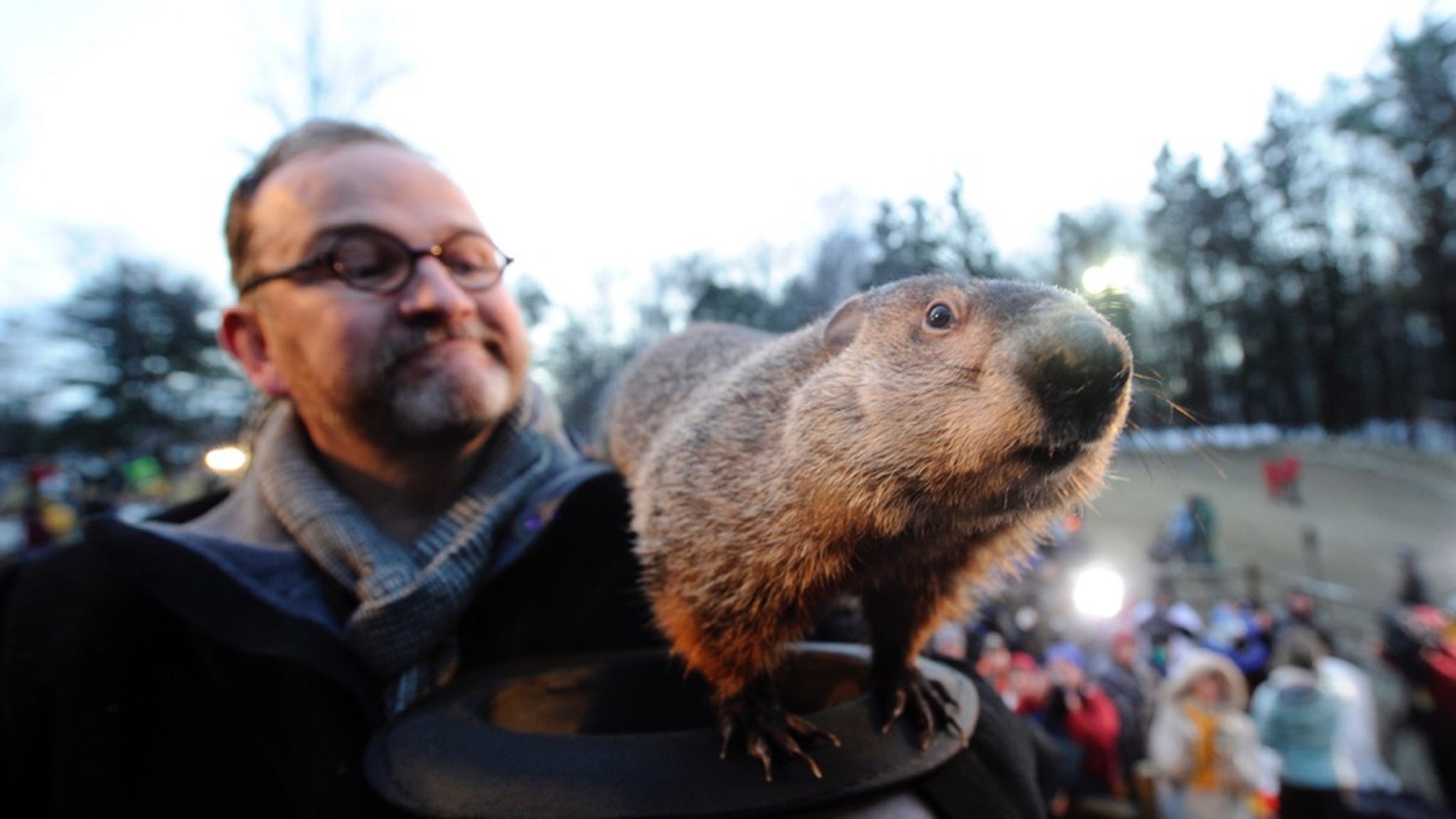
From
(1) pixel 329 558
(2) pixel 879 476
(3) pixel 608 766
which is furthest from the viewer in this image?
(1) pixel 329 558

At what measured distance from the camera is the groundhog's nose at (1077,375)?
3.45 feet

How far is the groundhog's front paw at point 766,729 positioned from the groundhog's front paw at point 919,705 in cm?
15

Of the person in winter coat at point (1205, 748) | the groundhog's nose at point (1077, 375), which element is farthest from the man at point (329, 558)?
the person in winter coat at point (1205, 748)

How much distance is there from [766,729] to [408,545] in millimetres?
1603

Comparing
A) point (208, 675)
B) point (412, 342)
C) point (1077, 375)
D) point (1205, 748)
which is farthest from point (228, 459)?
point (1205, 748)

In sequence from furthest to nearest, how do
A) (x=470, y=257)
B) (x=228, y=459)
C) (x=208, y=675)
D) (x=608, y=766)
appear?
(x=228, y=459) → (x=470, y=257) → (x=208, y=675) → (x=608, y=766)

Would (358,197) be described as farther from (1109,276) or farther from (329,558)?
(1109,276)

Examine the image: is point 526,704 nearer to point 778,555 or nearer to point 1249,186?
point 778,555

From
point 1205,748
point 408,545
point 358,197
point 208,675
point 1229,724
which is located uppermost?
point 358,197

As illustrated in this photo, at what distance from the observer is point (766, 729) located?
4.36 feet

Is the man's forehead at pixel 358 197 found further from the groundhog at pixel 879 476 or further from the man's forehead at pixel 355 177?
the groundhog at pixel 879 476

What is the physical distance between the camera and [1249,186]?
4.80 ft

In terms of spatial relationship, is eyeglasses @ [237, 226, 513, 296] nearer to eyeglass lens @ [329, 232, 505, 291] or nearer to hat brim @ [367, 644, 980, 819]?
eyeglass lens @ [329, 232, 505, 291]

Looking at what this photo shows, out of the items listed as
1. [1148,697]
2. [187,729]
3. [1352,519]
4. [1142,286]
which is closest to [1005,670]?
[1148,697]
